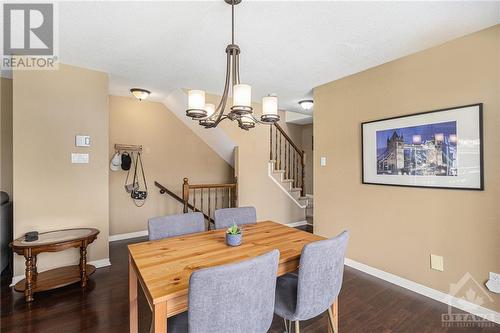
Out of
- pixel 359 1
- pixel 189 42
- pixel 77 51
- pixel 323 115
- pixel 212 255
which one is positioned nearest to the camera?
pixel 212 255

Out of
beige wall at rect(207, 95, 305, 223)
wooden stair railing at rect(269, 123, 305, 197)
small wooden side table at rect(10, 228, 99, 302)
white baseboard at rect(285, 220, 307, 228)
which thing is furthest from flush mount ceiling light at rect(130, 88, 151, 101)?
white baseboard at rect(285, 220, 307, 228)

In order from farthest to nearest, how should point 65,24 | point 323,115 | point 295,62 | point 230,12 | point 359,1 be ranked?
1. point 323,115
2. point 295,62
3. point 65,24
4. point 230,12
5. point 359,1

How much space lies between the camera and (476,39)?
2049mm

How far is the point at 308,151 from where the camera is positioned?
6.39m

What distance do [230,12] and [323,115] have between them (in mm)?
2018

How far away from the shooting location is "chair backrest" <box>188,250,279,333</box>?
0.98 m

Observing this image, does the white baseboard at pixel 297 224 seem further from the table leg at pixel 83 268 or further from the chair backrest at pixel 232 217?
the table leg at pixel 83 268

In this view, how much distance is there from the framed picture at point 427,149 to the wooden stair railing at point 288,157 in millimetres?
2299

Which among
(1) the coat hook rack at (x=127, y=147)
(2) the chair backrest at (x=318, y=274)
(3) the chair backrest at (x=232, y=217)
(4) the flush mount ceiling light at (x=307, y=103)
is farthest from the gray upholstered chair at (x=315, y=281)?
(1) the coat hook rack at (x=127, y=147)

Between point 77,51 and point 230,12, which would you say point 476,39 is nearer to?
point 230,12

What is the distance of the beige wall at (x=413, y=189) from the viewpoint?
78.1 inches

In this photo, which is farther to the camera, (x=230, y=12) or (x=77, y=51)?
(x=77, y=51)

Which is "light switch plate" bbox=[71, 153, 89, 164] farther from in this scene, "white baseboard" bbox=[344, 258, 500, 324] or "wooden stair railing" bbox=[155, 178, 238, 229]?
"white baseboard" bbox=[344, 258, 500, 324]

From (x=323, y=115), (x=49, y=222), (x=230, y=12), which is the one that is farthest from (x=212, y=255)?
(x=323, y=115)
